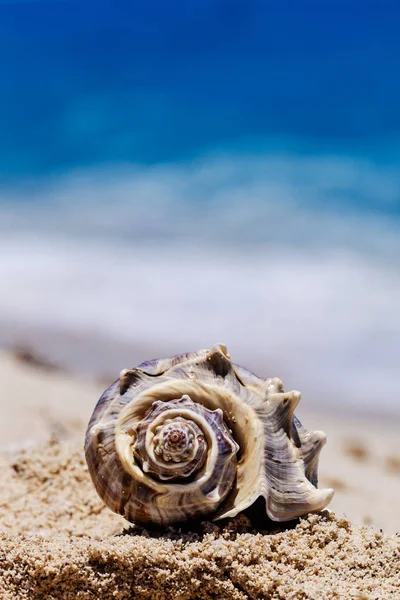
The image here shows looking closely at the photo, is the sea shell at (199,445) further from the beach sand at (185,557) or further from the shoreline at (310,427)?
the shoreline at (310,427)

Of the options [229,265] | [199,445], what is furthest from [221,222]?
[199,445]

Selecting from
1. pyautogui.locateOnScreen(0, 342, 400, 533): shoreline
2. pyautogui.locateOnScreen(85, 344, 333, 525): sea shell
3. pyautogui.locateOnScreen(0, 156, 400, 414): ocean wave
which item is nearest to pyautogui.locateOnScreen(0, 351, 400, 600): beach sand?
pyautogui.locateOnScreen(85, 344, 333, 525): sea shell

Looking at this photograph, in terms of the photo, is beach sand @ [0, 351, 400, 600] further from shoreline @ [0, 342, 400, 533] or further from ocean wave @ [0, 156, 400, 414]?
ocean wave @ [0, 156, 400, 414]

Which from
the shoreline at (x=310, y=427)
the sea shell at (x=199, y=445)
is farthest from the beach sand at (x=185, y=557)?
the shoreline at (x=310, y=427)

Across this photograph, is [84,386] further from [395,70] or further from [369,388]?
[395,70]

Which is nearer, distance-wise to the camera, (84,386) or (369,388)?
(84,386)

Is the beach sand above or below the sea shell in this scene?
below

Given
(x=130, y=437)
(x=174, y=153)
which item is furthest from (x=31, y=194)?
(x=130, y=437)

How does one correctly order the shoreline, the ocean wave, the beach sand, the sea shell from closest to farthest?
the beach sand
the sea shell
the shoreline
the ocean wave
